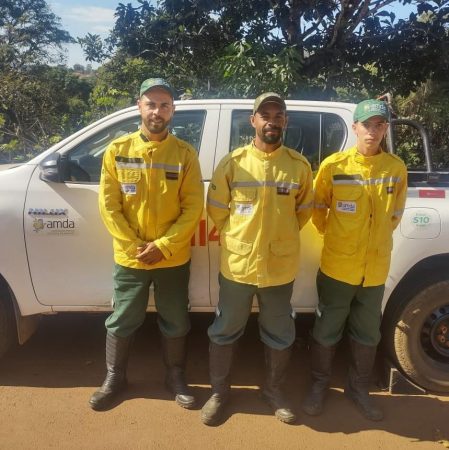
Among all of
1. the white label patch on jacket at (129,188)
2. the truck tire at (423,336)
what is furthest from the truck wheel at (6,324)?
the truck tire at (423,336)

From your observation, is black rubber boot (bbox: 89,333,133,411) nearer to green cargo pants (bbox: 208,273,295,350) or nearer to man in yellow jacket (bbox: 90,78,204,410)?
man in yellow jacket (bbox: 90,78,204,410)

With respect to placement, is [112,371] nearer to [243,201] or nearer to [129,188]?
[129,188]

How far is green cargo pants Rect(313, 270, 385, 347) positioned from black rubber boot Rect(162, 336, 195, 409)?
883 mm

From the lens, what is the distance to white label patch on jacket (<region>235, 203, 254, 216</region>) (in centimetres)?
272

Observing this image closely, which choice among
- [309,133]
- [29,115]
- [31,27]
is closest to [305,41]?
[309,133]

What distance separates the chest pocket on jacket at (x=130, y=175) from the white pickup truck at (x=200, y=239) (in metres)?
0.41

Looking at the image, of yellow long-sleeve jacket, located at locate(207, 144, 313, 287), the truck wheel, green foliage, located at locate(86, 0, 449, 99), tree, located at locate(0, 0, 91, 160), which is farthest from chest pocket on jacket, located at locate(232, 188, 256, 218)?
tree, located at locate(0, 0, 91, 160)

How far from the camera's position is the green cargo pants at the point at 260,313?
9.21 feet

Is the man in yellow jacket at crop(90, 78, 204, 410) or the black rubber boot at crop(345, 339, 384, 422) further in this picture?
the black rubber boot at crop(345, 339, 384, 422)

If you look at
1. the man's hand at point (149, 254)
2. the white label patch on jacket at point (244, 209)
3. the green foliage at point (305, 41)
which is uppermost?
the green foliage at point (305, 41)

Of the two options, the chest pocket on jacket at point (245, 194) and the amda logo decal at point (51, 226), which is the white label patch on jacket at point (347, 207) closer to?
the chest pocket on jacket at point (245, 194)

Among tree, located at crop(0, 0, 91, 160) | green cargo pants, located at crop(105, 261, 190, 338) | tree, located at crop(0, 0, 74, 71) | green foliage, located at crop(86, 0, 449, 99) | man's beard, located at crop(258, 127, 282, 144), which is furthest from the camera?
tree, located at crop(0, 0, 74, 71)

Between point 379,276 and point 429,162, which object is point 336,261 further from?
point 429,162

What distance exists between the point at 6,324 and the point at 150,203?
1422mm
